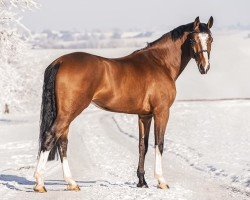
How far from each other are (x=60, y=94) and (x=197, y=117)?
90.9 ft

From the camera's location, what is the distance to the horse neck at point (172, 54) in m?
10.1

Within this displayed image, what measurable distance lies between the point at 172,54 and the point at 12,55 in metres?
34.7

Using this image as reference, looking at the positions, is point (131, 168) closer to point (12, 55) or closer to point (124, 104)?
point (124, 104)

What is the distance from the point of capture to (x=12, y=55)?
43188 mm

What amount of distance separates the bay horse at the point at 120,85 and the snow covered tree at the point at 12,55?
9072 millimetres

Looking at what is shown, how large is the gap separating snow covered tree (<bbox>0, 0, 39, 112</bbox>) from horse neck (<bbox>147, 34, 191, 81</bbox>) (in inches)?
348

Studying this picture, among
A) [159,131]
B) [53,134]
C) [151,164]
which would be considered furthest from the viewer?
[151,164]

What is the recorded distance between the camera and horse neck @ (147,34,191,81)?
399 inches

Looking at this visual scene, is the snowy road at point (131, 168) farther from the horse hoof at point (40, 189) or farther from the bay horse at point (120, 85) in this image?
the bay horse at point (120, 85)

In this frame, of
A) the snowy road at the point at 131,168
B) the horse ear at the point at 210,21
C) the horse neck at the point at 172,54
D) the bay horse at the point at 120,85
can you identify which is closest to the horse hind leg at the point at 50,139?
the bay horse at the point at 120,85

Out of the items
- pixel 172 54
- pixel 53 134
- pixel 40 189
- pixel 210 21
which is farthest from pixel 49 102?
pixel 210 21

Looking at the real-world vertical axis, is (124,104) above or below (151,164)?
above

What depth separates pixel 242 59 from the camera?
13588 centimetres

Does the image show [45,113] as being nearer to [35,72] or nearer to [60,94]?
[60,94]
